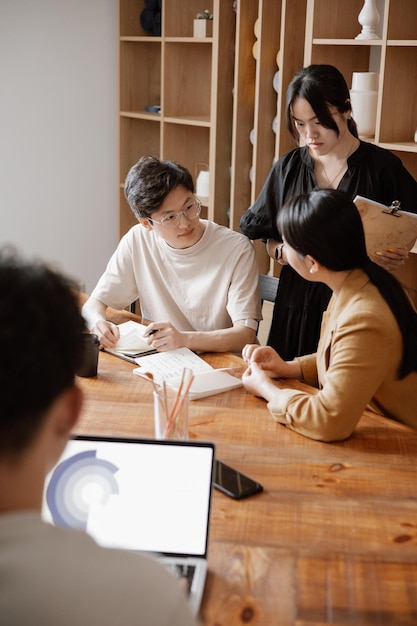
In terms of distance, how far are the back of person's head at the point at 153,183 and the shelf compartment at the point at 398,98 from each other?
39.7 inches

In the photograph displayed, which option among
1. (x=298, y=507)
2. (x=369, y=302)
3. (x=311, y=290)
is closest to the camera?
(x=298, y=507)

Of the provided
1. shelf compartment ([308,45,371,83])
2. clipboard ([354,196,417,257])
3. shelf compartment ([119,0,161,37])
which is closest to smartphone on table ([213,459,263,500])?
clipboard ([354,196,417,257])

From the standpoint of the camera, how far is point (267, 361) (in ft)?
6.64

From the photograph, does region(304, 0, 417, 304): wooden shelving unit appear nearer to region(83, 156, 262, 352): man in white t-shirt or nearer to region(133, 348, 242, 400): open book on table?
region(83, 156, 262, 352): man in white t-shirt

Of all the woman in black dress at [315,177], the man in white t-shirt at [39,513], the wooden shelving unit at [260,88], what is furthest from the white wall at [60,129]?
the man in white t-shirt at [39,513]

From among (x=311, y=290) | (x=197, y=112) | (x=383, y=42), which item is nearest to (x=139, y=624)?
(x=311, y=290)

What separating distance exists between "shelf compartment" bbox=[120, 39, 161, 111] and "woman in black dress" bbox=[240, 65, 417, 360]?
1.99 meters

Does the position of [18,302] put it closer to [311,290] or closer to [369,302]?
[369,302]

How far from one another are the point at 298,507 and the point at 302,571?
0.63 ft

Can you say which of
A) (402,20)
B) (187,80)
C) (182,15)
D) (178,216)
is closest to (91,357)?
(178,216)

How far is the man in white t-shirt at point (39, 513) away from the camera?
0.65 metres

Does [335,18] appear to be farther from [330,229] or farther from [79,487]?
[79,487]

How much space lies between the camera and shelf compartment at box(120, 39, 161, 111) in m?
4.45

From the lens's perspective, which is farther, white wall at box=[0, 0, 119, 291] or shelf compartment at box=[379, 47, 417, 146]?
white wall at box=[0, 0, 119, 291]
